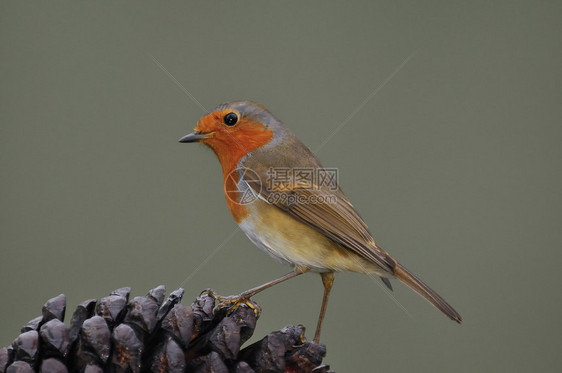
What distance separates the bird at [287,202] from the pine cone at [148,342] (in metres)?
0.58

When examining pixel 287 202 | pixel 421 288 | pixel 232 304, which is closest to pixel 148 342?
pixel 232 304

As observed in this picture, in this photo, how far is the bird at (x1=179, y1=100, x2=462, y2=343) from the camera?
215 cm

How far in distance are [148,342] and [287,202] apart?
937mm

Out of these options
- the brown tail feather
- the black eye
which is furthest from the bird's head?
the brown tail feather

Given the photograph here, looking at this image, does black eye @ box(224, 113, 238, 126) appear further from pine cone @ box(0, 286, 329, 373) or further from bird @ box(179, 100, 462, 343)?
pine cone @ box(0, 286, 329, 373)

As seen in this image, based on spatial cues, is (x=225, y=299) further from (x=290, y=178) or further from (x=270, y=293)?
(x=270, y=293)

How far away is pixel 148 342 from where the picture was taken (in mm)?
1398

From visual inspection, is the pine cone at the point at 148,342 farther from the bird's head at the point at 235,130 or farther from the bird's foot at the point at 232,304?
the bird's head at the point at 235,130

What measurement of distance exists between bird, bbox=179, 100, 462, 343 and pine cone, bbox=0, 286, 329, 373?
0.58 meters

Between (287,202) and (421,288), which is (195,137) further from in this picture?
(421,288)

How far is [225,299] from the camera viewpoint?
1674mm

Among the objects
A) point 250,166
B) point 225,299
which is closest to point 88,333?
point 225,299

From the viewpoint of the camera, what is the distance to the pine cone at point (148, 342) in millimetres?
1304

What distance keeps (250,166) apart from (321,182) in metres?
0.27
